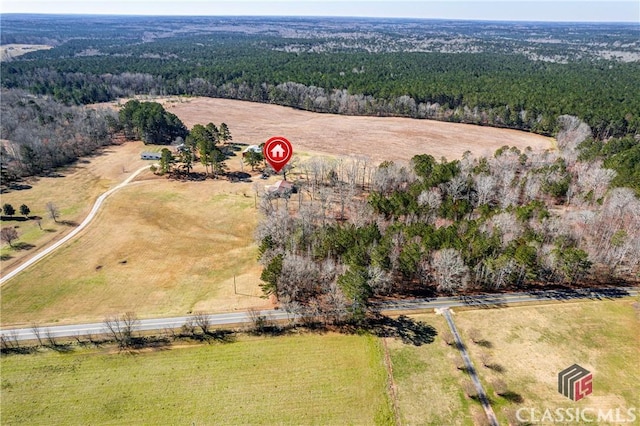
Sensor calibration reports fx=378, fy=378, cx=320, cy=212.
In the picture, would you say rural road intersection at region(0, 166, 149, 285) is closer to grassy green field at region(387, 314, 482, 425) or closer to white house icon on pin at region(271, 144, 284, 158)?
white house icon on pin at region(271, 144, 284, 158)

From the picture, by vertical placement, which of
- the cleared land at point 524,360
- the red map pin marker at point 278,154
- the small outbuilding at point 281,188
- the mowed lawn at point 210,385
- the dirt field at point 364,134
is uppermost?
the red map pin marker at point 278,154

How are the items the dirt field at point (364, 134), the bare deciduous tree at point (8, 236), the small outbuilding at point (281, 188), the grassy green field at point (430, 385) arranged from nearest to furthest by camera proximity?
the grassy green field at point (430, 385)
the bare deciduous tree at point (8, 236)
the small outbuilding at point (281, 188)
the dirt field at point (364, 134)

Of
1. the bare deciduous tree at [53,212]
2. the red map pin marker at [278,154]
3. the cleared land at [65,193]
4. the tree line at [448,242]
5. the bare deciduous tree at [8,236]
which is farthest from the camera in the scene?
the bare deciduous tree at [53,212]

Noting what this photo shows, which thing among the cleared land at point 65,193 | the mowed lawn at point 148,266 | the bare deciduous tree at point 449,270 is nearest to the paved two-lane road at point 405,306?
the mowed lawn at point 148,266

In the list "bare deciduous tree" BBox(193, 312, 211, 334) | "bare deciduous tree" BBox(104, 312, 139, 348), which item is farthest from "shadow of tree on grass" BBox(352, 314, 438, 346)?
"bare deciduous tree" BBox(104, 312, 139, 348)

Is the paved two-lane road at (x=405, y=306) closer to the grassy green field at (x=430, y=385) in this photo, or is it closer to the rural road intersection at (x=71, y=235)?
the grassy green field at (x=430, y=385)

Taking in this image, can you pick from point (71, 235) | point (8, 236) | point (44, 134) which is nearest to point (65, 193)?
point (71, 235)
